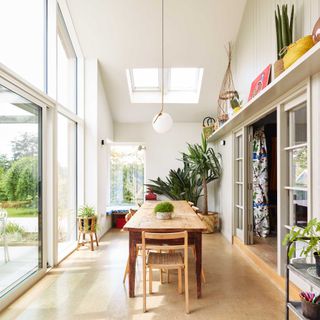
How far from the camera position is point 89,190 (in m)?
4.75

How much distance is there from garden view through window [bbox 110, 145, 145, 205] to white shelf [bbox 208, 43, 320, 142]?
3.29m

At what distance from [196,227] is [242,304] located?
→ 868 mm

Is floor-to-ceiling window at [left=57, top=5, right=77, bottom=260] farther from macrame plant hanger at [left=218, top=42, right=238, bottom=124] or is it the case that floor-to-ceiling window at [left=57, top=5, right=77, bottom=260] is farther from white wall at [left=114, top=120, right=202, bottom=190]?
macrame plant hanger at [left=218, top=42, right=238, bottom=124]

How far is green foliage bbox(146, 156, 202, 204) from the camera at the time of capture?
5.98 metres

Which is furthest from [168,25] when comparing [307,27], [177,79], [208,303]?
[208,303]

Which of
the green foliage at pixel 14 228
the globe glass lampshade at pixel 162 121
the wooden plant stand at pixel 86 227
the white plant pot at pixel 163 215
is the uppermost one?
the globe glass lampshade at pixel 162 121

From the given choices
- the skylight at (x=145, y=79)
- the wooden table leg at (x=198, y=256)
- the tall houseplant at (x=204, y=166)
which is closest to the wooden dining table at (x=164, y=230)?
the wooden table leg at (x=198, y=256)

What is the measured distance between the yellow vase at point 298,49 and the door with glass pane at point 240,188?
2.10m

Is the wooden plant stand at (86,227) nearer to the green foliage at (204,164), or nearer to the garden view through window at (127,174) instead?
the garden view through window at (127,174)

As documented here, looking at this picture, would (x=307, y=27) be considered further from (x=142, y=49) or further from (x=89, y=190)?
(x=89, y=190)

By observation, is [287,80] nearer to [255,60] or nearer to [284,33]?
[284,33]

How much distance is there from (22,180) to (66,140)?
1.55 m

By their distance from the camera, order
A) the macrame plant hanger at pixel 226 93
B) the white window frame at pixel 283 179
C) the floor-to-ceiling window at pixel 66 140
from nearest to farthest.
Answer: the white window frame at pixel 283 179
the floor-to-ceiling window at pixel 66 140
the macrame plant hanger at pixel 226 93

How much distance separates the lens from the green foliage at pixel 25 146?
2764 millimetres
